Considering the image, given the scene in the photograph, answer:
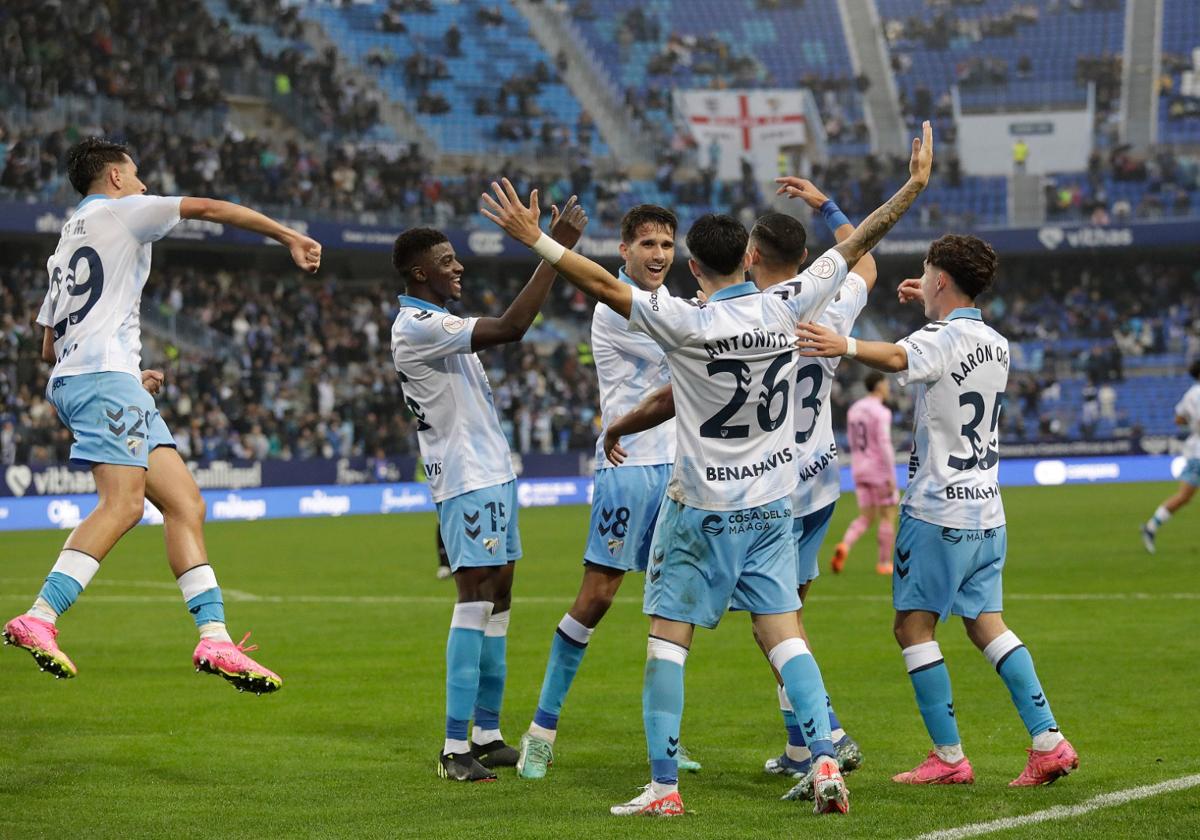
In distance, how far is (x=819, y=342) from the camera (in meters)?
6.47

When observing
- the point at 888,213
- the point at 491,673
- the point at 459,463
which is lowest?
the point at 491,673

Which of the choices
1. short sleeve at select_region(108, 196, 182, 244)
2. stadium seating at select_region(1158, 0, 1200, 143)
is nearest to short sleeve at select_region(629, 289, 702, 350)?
short sleeve at select_region(108, 196, 182, 244)

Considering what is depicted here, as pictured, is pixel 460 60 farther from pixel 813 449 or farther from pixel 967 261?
pixel 967 261

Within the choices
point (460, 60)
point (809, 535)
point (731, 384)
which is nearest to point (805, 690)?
point (731, 384)

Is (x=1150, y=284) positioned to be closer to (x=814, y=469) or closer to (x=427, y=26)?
(x=427, y=26)

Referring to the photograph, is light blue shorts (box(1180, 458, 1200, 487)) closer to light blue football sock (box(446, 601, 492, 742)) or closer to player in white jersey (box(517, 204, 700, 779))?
player in white jersey (box(517, 204, 700, 779))

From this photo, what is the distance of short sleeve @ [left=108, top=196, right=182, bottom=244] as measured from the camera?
7457 millimetres

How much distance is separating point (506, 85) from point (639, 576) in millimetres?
30399

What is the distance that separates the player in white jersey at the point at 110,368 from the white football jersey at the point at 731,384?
6.17 feet

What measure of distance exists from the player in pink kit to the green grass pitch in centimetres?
89

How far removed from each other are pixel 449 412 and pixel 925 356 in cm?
248

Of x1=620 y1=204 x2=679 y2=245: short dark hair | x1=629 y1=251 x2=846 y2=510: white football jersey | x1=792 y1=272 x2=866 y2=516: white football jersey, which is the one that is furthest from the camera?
x1=792 y1=272 x2=866 y2=516: white football jersey

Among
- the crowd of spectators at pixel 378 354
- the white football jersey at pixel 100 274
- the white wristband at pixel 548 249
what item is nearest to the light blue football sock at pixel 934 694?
the white wristband at pixel 548 249

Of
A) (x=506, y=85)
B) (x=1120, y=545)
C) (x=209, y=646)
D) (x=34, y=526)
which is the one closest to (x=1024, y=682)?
(x=209, y=646)
